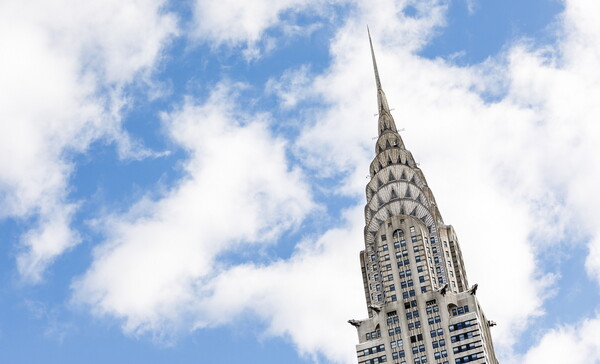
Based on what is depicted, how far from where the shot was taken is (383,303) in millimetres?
196125

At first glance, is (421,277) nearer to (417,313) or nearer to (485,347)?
(417,313)

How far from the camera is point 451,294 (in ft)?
629

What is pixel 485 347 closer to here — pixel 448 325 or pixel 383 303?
pixel 448 325

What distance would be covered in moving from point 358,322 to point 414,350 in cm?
1593

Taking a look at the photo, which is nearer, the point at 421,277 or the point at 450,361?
the point at 450,361

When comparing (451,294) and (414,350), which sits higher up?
(451,294)

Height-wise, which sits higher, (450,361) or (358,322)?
(358,322)

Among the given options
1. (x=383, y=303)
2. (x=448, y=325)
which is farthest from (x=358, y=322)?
(x=448, y=325)

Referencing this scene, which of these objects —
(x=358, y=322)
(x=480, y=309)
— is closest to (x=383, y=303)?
(x=358, y=322)

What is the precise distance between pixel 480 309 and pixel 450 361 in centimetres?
1970

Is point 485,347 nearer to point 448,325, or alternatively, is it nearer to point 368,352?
point 448,325

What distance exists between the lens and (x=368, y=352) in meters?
189

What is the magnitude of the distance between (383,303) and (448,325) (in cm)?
1653

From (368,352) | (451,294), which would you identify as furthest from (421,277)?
(368,352)
